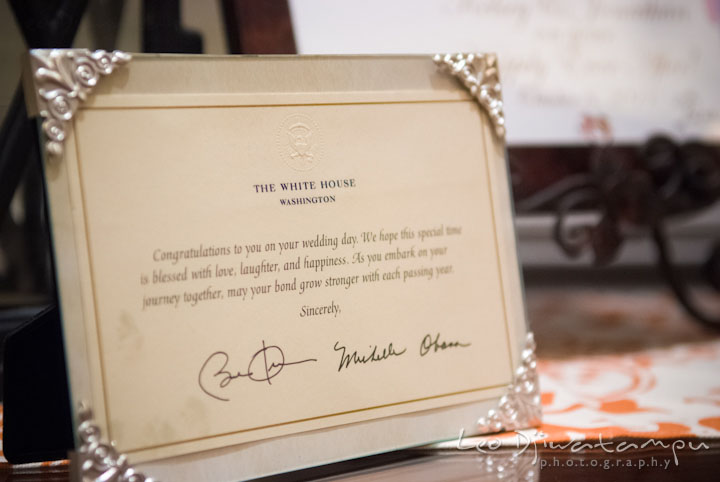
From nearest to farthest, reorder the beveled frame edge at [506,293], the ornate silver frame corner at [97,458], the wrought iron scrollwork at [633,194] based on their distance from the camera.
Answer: the ornate silver frame corner at [97,458]
the beveled frame edge at [506,293]
the wrought iron scrollwork at [633,194]

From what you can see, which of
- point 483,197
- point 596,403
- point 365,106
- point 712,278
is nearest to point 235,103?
point 365,106

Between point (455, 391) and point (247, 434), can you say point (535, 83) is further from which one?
point (247, 434)

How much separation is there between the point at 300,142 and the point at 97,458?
23 cm

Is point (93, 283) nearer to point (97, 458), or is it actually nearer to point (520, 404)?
point (97, 458)

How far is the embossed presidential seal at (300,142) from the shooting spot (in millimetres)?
424

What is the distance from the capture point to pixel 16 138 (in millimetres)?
560

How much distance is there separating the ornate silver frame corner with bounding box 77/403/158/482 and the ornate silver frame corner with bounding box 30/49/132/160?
16 centimetres
